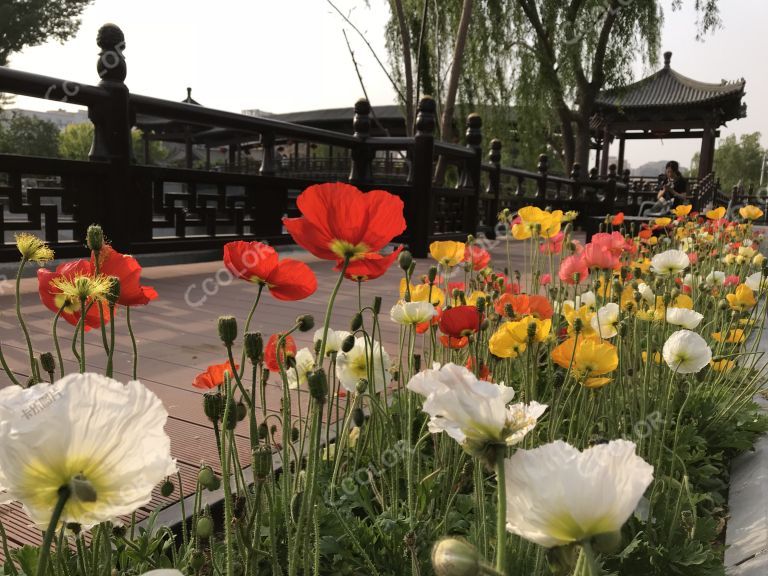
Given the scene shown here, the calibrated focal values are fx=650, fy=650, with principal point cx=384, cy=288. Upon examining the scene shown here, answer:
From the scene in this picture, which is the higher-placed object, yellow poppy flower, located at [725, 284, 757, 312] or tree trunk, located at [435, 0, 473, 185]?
tree trunk, located at [435, 0, 473, 185]

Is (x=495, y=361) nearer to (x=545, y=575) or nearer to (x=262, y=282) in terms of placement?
(x=545, y=575)

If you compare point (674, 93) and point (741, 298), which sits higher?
point (674, 93)

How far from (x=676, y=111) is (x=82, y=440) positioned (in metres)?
22.5

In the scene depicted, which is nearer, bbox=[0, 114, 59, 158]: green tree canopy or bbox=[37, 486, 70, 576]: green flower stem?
bbox=[37, 486, 70, 576]: green flower stem

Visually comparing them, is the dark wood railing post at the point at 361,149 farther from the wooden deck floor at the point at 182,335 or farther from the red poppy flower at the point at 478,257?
the red poppy flower at the point at 478,257

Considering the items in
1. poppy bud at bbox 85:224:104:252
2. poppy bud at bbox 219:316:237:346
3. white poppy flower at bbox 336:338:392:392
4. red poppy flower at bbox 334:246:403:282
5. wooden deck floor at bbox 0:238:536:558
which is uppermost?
poppy bud at bbox 85:224:104:252

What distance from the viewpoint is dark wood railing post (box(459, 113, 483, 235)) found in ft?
21.8

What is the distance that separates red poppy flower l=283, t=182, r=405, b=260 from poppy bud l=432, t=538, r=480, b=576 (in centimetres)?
40

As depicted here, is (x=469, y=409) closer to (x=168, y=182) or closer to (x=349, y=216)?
(x=349, y=216)

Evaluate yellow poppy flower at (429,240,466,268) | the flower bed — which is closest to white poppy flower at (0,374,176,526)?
the flower bed

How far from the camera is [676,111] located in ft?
66.0

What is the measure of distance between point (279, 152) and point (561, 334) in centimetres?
2364

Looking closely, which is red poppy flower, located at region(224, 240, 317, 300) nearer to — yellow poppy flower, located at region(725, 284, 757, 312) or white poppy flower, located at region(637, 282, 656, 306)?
white poppy flower, located at region(637, 282, 656, 306)

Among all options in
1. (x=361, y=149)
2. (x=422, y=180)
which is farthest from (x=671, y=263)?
(x=361, y=149)
